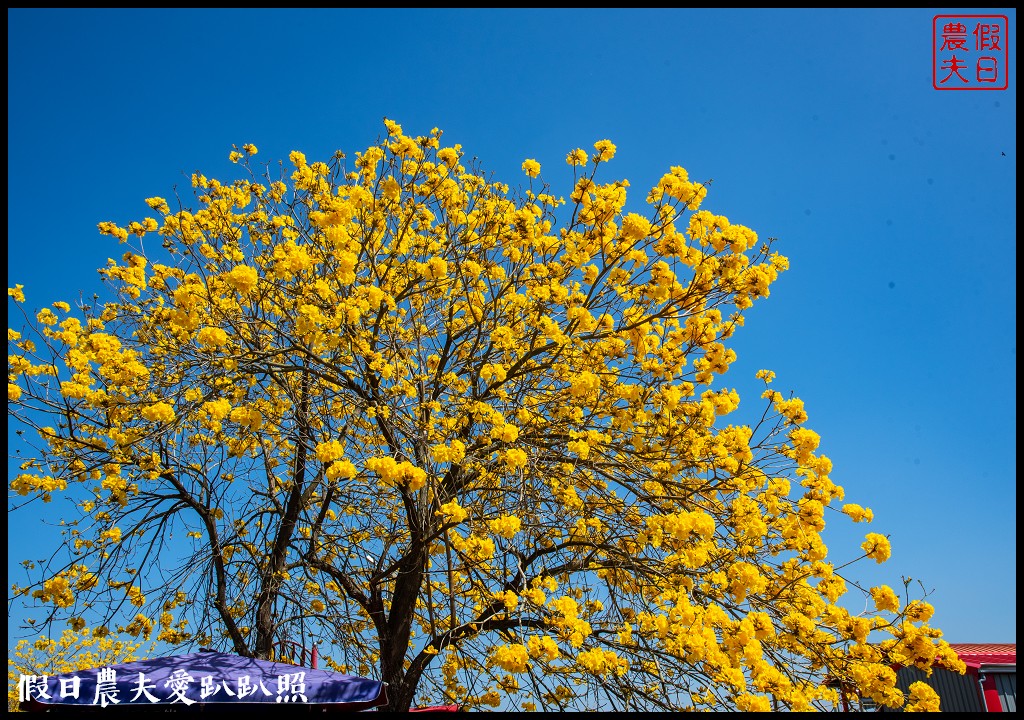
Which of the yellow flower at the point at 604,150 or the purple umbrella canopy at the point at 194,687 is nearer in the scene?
the purple umbrella canopy at the point at 194,687

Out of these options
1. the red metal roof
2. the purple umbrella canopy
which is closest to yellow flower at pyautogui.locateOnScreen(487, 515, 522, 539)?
the purple umbrella canopy

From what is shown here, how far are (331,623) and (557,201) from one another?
414 centimetres

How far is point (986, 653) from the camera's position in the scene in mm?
11500

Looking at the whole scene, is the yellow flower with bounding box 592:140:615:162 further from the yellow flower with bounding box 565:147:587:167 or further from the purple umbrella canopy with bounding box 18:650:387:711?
the purple umbrella canopy with bounding box 18:650:387:711

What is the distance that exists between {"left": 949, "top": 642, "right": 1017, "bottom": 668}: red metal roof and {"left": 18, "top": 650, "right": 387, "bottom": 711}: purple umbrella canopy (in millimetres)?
9069

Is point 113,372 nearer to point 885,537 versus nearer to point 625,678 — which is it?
point 625,678

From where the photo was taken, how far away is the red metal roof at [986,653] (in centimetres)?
1077

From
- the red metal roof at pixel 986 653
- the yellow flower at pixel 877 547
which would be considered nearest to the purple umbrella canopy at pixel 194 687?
the yellow flower at pixel 877 547

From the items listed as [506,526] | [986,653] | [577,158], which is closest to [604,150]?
[577,158]

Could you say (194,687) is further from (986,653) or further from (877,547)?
(986,653)

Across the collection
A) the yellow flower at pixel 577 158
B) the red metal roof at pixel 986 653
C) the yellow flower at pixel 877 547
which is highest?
the yellow flower at pixel 577 158

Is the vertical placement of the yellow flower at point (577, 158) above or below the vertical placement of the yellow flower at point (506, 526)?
above

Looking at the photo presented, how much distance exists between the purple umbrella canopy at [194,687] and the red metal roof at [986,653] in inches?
357

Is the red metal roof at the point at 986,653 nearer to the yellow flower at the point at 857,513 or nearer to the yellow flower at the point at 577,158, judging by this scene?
the yellow flower at the point at 857,513
